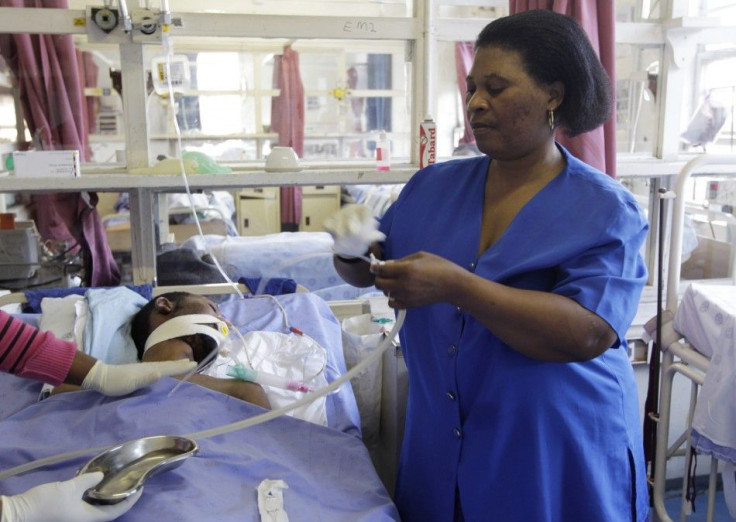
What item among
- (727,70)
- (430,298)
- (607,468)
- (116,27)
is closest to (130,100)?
(116,27)

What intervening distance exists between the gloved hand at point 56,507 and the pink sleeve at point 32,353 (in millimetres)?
332

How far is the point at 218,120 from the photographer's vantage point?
205 inches

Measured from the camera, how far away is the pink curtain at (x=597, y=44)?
2.15m

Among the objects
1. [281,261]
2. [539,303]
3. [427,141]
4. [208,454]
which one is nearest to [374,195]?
[281,261]

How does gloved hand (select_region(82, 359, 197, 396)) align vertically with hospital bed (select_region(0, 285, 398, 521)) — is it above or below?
above

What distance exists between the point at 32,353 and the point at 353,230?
2.35 feet

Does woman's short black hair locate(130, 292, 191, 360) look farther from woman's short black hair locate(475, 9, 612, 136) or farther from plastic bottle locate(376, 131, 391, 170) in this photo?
woman's short black hair locate(475, 9, 612, 136)

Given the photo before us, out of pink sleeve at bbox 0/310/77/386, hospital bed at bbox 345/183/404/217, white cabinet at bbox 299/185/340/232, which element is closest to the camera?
pink sleeve at bbox 0/310/77/386

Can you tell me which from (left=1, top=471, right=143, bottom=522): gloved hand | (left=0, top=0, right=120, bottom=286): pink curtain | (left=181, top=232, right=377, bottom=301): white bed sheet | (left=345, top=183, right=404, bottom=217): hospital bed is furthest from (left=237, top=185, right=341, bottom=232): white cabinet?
(left=1, top=471, right=143, bottom=522): gloved hand

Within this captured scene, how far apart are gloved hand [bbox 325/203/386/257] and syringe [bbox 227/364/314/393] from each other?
0.64 meters

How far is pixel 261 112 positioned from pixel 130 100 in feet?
10.4

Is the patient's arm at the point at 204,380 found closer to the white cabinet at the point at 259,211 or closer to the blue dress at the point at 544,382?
the blue dress at the point at 544,382

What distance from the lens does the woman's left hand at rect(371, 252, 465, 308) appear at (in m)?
0.96

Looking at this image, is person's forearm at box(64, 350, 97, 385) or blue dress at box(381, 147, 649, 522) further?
person's forearm at box(64, 350, 97, 385)
